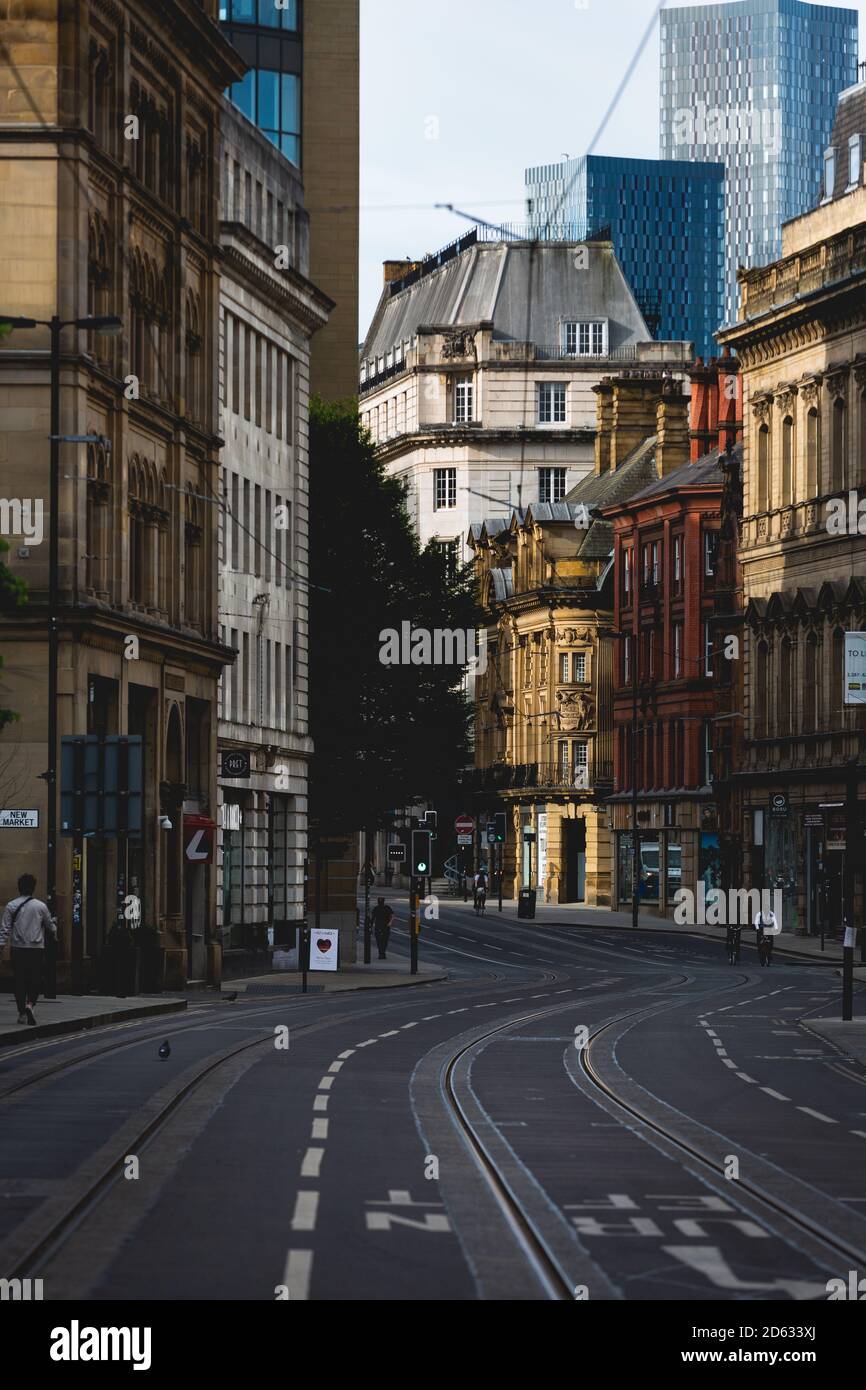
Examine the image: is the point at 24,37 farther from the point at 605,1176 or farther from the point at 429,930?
Result: the point at 429,930

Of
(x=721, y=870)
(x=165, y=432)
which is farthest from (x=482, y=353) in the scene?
(x=165, y=432)

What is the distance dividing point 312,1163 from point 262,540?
48388 mm

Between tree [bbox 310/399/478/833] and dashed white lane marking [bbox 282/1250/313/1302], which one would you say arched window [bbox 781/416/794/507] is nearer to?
tree [bbox 310/399/478/833]

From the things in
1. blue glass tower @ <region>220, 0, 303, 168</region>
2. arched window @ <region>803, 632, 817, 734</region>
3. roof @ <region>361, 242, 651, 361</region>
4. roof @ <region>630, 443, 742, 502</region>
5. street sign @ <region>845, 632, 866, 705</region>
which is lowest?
street sign @ <region>845, 632, 866, 705</region>

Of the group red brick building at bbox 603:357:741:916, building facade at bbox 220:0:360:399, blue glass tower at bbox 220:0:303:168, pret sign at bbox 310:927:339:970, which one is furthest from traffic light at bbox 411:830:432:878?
red brick building at bbox 603:357:741:916

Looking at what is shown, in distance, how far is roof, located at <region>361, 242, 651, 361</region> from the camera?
148375mm

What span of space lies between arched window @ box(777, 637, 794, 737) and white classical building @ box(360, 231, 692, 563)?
55.9 m

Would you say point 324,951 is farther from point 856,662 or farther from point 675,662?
point 675,662

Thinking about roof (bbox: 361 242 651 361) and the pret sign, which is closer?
the pret sign

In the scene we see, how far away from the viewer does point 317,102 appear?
84875mm

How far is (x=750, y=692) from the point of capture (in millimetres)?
92000

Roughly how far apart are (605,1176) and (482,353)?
429 ft

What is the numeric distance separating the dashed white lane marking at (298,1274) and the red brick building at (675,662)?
85.1 meters

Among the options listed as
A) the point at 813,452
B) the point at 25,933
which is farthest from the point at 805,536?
the point at 25,933
